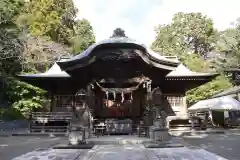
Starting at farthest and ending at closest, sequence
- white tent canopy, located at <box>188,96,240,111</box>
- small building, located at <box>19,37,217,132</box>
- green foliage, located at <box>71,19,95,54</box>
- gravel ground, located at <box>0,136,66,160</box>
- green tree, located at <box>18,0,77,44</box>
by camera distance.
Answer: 1. green foliage, located at <box>71,19,95,54</box>
2. green tree, located at <box>18,0,77,44</box>
3. white tent canopy, located at <box>188,96,240,111</box>
4. small building, located at <box>19,37,217,132</box>
5. gravel ground, located at <box>0,136,66,160</box>

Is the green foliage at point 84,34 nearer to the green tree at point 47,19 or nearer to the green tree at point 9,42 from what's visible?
the green tree at point 47,19

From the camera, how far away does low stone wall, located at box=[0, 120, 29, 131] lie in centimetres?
2244

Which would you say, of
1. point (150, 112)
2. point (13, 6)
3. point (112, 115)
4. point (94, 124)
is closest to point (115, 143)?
point (150, 112)

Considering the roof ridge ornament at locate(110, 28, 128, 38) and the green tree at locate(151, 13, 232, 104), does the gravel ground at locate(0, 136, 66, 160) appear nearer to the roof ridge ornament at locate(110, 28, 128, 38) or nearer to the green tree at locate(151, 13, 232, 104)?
the roof ridge ornament at locate(110, 28, 128, 38)

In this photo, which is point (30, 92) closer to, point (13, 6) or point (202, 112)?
point (13, 6)

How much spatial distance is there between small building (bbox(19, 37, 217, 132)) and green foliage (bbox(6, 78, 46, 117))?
5109 millimetres

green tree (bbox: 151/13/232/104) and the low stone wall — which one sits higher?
green tree (bbox: 151/13/232/104)

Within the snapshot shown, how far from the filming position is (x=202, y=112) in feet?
85.4

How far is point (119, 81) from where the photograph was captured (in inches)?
699

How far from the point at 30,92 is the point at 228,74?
26477 millimetres

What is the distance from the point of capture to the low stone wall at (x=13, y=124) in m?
22.4

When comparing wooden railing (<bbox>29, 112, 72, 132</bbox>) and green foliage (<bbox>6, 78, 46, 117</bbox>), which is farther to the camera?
green foliage (<bbox>6, 78, 46, 117</bbox>)

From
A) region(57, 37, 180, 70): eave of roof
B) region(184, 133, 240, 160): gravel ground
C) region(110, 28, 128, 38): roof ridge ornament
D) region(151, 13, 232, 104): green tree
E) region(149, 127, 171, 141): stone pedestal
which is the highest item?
region(151, 13, 232, 104): green tree

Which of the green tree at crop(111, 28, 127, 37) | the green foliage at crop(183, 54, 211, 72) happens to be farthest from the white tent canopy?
the green foliage at crop(183, 54, 211, 72)
